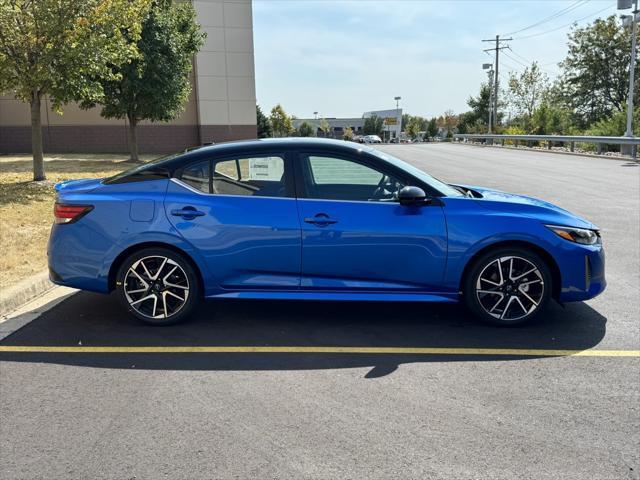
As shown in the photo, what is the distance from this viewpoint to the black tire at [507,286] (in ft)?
15.7

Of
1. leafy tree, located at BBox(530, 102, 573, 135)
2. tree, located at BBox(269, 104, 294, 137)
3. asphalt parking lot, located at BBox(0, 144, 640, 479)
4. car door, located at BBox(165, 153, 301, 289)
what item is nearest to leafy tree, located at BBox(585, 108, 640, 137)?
leafy tree, located at BBox(530, 102, 573, 135)

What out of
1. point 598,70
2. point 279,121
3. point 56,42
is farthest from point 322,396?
point 279,121

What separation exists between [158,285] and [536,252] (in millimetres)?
3243

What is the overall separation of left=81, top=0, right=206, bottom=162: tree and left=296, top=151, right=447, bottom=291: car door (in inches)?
710

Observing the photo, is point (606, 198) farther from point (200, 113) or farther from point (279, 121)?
point (279, 121)

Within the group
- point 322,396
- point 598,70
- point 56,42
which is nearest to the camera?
point 322,396

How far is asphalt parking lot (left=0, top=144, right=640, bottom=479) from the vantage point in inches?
116

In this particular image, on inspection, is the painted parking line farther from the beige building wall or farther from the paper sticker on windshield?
the beige building wall

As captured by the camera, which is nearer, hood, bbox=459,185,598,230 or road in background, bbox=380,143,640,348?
hood, bbox=459,185,598,230

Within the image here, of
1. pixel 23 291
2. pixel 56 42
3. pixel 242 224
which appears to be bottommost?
pixel 23 291

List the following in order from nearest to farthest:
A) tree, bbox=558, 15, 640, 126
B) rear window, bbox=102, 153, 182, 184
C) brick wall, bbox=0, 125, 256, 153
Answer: rear window, bbox=102, 153, 182, 184
brick wall, bbox=0, 125, 256, 153
tree, bbox=558, 15, 640, 126

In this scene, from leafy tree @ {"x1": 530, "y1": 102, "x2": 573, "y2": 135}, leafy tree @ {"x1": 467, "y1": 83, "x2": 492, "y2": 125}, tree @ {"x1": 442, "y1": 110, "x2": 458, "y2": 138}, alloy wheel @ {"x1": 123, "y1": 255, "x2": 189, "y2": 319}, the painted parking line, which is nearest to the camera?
the painted parking line

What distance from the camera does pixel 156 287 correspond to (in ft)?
16.0

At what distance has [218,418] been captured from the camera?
337 centimetres
